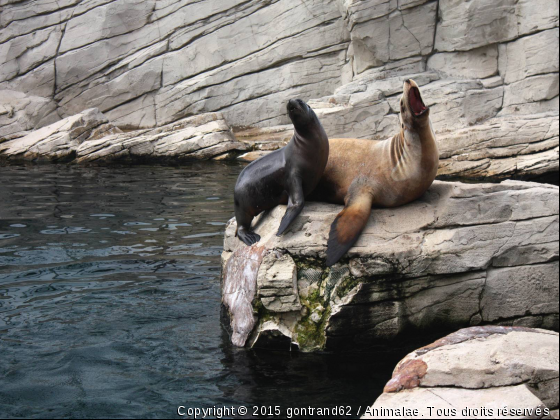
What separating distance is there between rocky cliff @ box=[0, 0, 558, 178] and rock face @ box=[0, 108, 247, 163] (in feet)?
5.73

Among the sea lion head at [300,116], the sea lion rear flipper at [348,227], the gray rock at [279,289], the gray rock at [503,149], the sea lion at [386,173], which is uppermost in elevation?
the sea lion head at [300,116]

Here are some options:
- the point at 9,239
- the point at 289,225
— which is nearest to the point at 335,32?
the point at 9,239

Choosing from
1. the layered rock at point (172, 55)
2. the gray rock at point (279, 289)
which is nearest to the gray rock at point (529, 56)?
the layered rock at point (172, 55)

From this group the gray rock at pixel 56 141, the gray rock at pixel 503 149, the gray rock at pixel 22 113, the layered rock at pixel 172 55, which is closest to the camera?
the gray rock at pixel 503 149

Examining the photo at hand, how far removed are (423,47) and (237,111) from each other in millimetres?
5198

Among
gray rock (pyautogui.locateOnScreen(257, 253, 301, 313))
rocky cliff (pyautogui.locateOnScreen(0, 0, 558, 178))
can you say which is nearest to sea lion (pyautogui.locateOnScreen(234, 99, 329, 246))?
gray rock (pyautogui.locateOnScreen(257, 253, 301, 313))

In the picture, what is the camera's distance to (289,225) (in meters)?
4.18

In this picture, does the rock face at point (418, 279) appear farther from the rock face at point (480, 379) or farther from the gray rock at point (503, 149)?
the gray rock at point (503, 149)

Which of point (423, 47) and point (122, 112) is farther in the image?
point (122, 112)

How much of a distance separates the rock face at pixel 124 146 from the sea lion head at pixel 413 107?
987 centimetres

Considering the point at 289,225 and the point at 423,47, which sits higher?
the point at 423,47

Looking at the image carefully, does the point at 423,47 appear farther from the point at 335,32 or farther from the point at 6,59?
Answer: the point at 6,59

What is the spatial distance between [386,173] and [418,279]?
2.86ft

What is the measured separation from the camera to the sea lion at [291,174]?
4.42 meters
